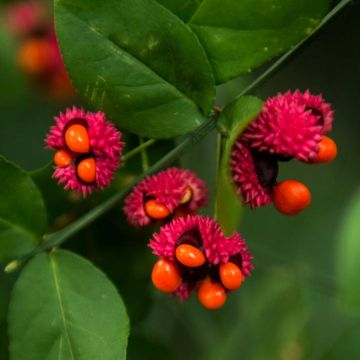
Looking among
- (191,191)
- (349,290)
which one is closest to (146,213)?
(191,191)

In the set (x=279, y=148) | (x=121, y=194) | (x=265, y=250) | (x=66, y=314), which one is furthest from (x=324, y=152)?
(x=265, y=250)

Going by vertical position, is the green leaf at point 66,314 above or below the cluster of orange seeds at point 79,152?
below

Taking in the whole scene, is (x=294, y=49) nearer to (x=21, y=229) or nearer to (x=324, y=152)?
(x=324, y=152)

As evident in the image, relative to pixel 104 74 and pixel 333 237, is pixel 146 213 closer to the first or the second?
pixel 104 74

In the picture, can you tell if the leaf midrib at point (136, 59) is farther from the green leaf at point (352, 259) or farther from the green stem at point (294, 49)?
the green leaf at point (352, 259)

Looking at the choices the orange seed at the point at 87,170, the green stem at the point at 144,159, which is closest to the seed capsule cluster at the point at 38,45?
the green stem at the point at 144,159

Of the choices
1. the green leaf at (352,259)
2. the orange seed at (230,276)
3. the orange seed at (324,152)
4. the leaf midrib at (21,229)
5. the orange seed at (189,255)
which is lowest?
the leaf midrib at (21,229)

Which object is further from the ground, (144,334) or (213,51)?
(213,51)
